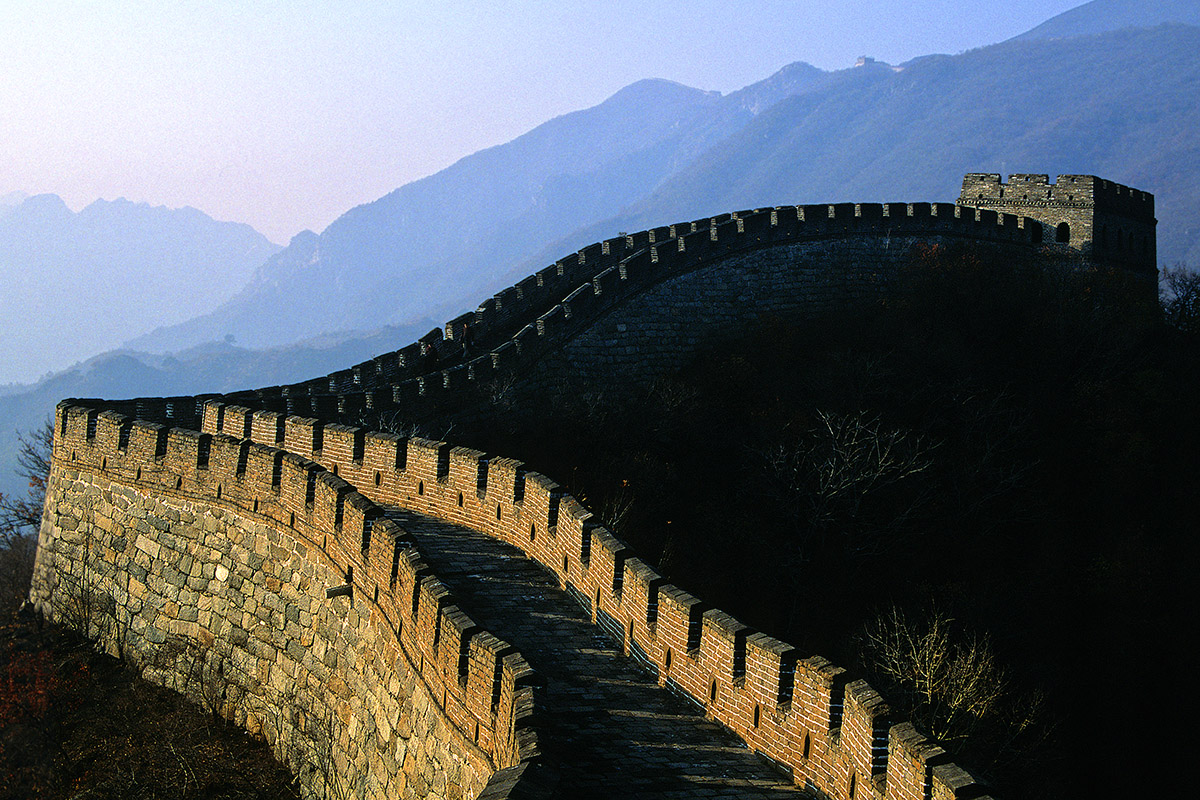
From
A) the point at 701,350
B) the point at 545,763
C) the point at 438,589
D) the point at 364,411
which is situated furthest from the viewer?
the point at 701,350

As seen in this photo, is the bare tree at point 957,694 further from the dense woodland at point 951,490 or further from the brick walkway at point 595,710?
the brick walkway at point 595,710

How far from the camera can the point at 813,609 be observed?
1852 centimetres

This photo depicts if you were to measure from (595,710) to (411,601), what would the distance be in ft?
6.78

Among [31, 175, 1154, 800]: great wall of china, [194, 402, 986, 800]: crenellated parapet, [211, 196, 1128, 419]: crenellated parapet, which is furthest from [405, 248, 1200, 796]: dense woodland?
[194, 402, 986, 800]: crenellated parapet

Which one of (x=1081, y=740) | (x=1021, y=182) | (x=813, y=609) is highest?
(x=1021, y=182)

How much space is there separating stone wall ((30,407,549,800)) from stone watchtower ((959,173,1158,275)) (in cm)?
→ 2310

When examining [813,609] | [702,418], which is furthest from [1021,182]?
[813,609]

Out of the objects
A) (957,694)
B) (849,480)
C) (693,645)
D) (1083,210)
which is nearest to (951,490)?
(849,480)

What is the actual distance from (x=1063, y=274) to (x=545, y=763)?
26.1 metres

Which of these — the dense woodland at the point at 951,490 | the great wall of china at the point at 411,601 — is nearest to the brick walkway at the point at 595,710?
the great wall of china at the point at 411,601

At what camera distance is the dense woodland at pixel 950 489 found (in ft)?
56.4

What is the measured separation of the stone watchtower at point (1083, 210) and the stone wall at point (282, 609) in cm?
2310

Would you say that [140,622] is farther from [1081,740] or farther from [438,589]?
[1081,740]

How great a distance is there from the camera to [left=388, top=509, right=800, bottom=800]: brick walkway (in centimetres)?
660
